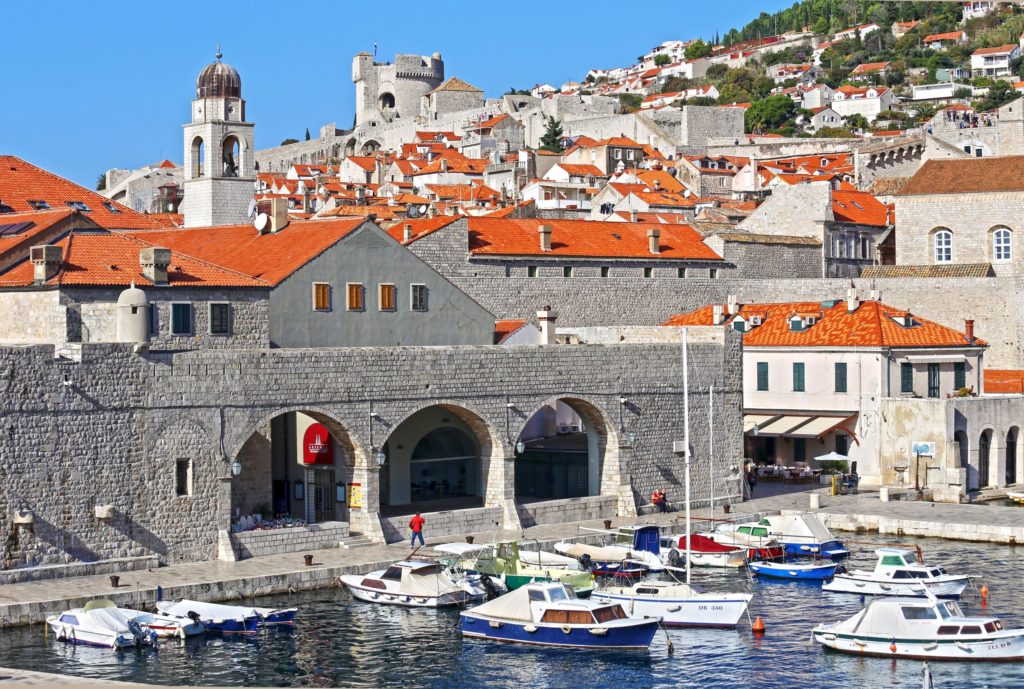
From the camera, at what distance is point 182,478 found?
3036 cm

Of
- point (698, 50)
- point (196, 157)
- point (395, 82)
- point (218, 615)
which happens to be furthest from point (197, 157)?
point (698, 50)

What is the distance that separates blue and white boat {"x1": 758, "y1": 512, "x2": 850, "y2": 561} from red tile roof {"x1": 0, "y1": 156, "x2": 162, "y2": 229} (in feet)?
59.9

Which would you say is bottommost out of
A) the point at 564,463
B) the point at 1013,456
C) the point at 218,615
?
the point at 218,615

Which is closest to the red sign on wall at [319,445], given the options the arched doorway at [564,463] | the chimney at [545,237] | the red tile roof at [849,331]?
the arched doorway at [564,463]

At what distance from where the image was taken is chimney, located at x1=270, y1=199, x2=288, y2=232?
129 ft

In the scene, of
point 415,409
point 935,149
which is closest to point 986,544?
point 415,409

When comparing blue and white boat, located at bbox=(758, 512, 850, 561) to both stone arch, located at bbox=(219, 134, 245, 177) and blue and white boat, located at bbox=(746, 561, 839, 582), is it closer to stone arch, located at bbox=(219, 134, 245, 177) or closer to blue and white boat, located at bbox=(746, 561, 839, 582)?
blue and white boat, located at bbox=(746, 561, 839, 582)

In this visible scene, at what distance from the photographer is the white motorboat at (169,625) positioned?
1036 inches

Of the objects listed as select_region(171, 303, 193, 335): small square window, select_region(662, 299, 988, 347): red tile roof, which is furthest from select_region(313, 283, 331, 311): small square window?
select_region(662, 299, 988, 347): red tile roof

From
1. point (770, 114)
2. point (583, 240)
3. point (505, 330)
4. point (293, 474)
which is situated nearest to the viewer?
point (293, 474)

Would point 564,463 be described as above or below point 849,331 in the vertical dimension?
below

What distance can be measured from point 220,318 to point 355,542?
17.3ft

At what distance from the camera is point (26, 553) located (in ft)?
93.5

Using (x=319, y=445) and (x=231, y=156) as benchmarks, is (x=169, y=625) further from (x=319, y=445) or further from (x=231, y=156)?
(x=231, y=156)
